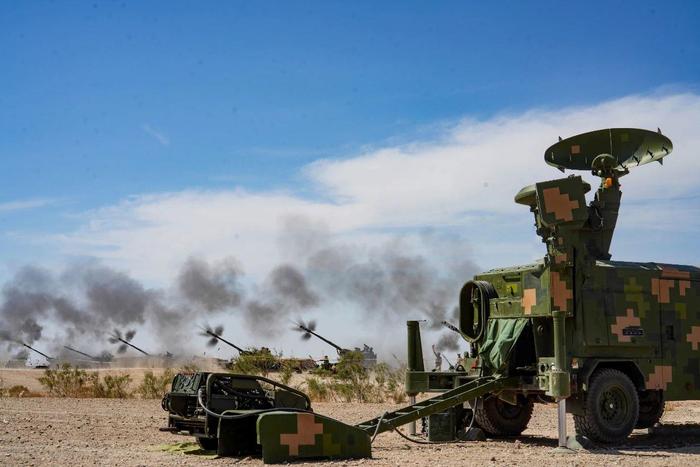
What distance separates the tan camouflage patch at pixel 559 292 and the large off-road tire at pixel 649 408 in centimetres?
221

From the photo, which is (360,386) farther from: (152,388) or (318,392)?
(152,388)

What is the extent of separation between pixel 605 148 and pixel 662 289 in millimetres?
2712

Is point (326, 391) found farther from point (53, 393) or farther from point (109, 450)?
point (109, 450)

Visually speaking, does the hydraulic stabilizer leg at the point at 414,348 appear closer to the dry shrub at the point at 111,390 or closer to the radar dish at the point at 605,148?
the radar dish at the point at 605,148

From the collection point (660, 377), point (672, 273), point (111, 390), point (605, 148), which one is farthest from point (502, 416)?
point (111, 390)

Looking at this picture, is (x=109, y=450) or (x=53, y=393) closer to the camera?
(x=109, y=450)

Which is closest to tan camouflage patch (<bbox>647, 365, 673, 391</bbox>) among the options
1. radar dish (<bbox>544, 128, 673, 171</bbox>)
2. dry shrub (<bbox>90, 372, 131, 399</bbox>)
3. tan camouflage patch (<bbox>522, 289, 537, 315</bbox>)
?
tan camouflage patch (<bbox>522, 289, 537, 315</bbox>)

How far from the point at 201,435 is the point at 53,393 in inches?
644

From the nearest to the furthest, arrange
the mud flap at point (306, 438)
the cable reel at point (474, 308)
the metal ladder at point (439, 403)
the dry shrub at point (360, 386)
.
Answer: the mud flap at point (306, 438) < the metal ladder at point (439, 403) < the cable reel at point (474, 308) < the dry shrub at point (360, 386)

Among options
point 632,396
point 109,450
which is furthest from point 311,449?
point 632,396

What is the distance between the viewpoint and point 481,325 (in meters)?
14.4

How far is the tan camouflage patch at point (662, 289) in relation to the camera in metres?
13.7

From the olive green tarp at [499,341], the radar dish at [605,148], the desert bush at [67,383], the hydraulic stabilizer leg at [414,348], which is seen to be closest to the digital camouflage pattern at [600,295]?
the olive green tarp at [499,341]

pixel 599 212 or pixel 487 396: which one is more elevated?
pixel 599 212
